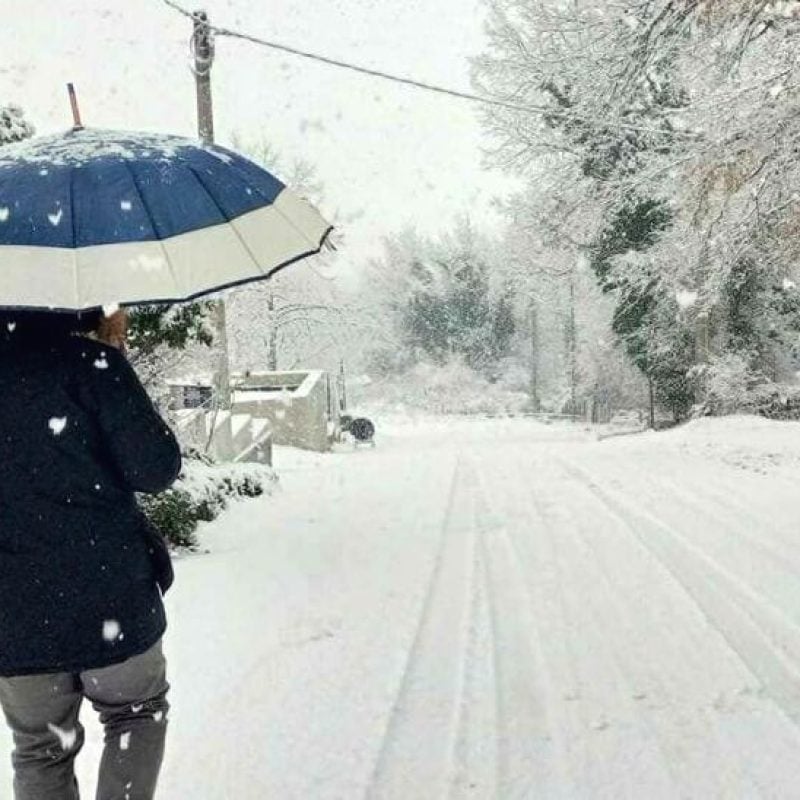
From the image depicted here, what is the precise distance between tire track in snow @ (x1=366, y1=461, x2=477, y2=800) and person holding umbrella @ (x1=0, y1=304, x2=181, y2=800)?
1307 millimetres

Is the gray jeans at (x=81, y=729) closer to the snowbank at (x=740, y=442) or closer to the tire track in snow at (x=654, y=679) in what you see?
the tire track in snow at (x=654, y=679)

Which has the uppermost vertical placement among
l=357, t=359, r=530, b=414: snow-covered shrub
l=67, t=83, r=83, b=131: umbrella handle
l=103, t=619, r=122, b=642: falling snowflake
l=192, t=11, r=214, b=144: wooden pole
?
l=192, t=11, r=214, b=144: wooden pole

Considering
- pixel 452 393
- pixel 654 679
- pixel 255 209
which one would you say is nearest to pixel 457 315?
pixel 452 393

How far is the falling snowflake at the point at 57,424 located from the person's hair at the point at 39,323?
23 centimetres

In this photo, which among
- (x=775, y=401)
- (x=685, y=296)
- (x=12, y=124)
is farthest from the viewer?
(x=775, y=401)

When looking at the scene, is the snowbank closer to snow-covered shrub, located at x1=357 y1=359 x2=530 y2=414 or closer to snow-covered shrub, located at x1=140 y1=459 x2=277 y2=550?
snow-covered shrub, located at x1=140 y1=459 x2=277 y2=550

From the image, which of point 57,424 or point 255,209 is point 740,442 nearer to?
point 255,209

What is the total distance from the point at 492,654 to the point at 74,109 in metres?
3.34

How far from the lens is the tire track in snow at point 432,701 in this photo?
3277 millimetres

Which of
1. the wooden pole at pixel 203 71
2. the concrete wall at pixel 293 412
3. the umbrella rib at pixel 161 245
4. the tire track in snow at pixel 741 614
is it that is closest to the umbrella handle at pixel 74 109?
the umbrella rib at pixel 161 245

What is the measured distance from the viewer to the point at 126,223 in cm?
249

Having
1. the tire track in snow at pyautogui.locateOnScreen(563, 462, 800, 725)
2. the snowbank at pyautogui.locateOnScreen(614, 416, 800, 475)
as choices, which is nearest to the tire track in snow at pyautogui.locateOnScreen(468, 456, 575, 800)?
the tire track in snow at pyautogui.locateOnScreen(563, 462, 800, 725)

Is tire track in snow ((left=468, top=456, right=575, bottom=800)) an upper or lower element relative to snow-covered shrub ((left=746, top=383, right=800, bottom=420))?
upper

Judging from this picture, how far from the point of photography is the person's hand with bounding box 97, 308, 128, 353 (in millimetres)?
2383
